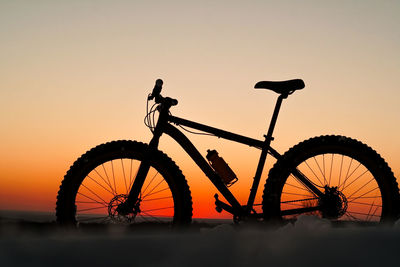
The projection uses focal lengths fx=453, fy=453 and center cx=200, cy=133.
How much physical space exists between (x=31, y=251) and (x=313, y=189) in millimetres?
3279

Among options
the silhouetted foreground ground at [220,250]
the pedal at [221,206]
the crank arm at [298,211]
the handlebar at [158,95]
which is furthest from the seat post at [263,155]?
the silhouetted foreground ground at [220,250]

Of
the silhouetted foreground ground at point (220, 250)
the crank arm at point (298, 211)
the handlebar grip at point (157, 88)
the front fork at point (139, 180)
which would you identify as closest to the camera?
the silhouetted foreground ground at point (220, 250)

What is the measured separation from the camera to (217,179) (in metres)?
4.96

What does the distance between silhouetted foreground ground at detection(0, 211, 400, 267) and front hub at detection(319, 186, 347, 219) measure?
2.03 m

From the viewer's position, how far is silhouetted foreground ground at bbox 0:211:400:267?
250cm

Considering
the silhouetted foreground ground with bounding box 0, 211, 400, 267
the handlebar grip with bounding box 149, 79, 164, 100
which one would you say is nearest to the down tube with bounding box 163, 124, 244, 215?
the handlebar grip with bounding box 149, 79, 164, 100

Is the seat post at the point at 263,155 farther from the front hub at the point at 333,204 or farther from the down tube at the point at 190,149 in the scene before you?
the front hub at the point at 333,204

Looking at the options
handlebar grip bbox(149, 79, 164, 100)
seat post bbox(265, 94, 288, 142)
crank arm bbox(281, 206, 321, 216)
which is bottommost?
crank arm bbox(281, 206, 321, 216)

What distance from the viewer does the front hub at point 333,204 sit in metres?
4.95

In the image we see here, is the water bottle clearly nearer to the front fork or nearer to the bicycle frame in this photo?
the bicycle frame

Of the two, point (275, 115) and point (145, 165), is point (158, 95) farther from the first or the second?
point (275, 115)

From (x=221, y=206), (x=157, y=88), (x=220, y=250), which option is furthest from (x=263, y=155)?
(x=220, y=250)

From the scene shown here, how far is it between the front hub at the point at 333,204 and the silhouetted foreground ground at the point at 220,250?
80.0 inches

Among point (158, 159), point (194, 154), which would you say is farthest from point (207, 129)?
point (158, 159)
